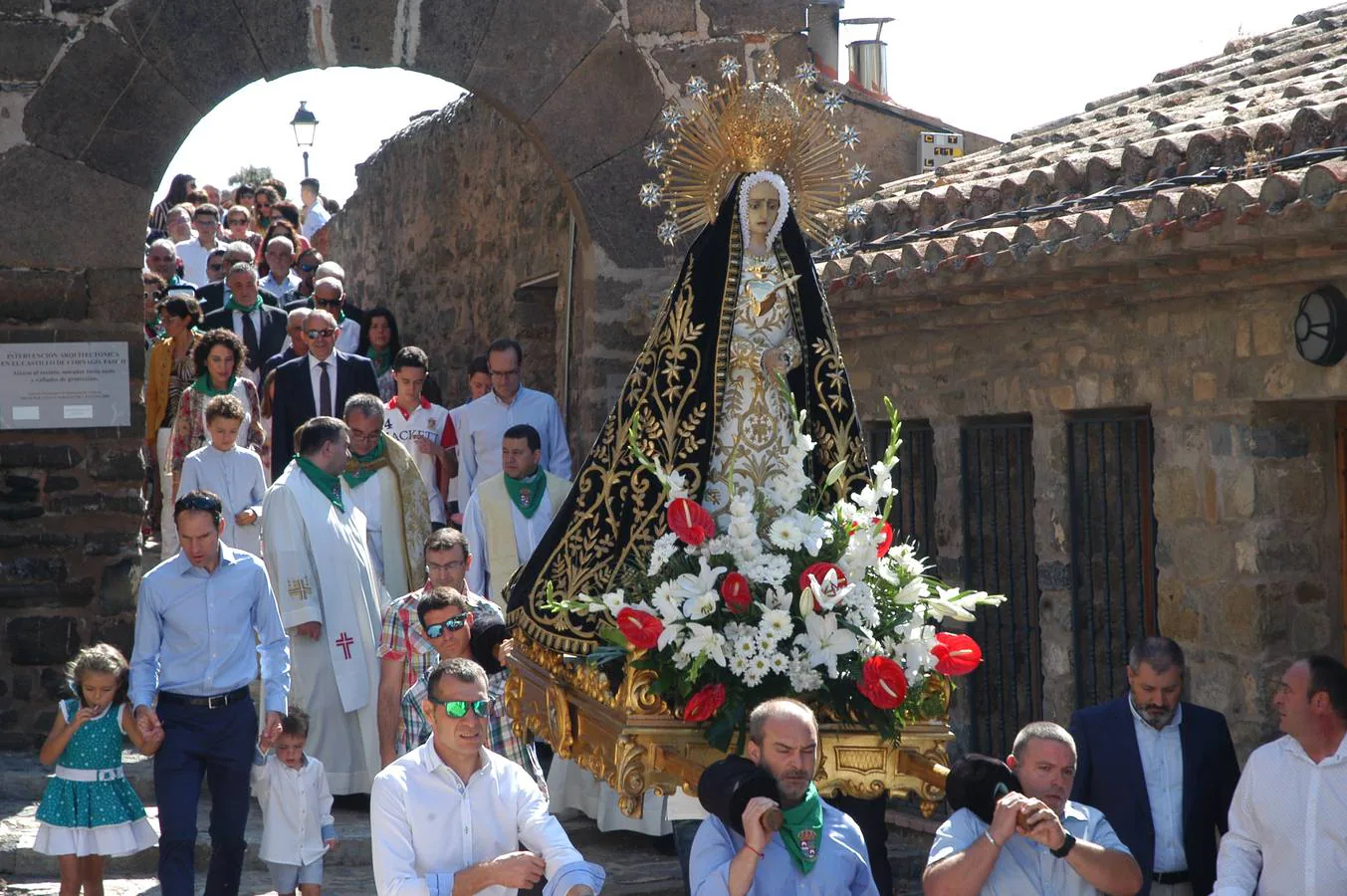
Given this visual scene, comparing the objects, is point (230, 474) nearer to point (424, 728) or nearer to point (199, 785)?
point (199, 785)

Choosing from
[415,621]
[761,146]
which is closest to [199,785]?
[415,621]

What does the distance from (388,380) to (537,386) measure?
164 centimetres

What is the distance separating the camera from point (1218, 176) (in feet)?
23.1

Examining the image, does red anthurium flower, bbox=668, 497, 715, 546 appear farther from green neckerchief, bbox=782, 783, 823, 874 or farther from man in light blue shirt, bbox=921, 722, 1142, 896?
man in light blue shirt, bbox=921, 722, 1142, 896

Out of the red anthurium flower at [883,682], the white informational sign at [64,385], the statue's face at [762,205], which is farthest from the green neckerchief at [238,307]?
the red anthurium flower at [883,682]

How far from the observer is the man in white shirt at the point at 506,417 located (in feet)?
31.3

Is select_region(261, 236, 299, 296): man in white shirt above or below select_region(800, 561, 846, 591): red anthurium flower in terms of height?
above

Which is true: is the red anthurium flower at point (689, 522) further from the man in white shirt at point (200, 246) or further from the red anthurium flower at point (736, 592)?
the man in white shirt at point (200, 246)

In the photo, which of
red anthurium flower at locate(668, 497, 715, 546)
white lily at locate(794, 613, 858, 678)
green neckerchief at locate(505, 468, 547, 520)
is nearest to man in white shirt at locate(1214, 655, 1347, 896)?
white lily at locate(794, 613, 858, 678)

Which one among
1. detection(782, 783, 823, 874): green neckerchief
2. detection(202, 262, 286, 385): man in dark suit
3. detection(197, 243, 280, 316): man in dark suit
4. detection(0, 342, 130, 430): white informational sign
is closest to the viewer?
detection(782, 783, 823, 874): green neckerchief

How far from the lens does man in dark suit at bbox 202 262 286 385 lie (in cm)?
1198

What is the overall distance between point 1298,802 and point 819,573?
Result: 4.95 ft

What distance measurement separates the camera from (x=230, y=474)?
8867 millimetres

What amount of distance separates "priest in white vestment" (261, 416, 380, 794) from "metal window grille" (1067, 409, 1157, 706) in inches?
123
